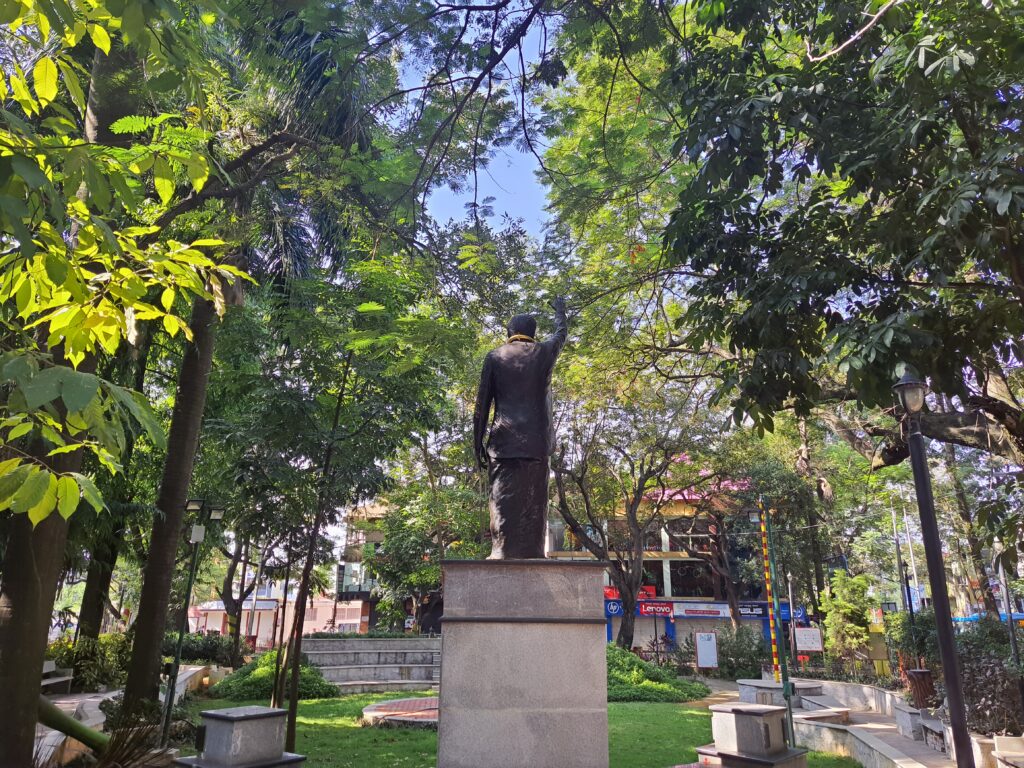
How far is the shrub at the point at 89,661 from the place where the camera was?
47.3 feet

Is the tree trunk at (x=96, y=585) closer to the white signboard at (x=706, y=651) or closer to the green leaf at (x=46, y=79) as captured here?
the green leaf at (x=46, y=79)

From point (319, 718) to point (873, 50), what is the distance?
46.2ft

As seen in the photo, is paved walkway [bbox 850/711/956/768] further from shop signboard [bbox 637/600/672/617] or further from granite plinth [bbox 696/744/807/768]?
shop signboard [bbox 637/600/672/617]

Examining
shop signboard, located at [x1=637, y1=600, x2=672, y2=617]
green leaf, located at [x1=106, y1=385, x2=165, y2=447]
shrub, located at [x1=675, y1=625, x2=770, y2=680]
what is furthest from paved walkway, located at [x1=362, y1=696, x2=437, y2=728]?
shop signboard, located at [x1=637, y1=600, x2=672, y2=617]

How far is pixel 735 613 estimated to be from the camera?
3225 cm

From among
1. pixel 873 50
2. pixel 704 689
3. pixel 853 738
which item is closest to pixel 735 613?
pixel 704 689

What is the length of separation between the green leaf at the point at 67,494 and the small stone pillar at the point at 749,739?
7.00 metres

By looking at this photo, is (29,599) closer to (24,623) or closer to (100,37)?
(24,623)

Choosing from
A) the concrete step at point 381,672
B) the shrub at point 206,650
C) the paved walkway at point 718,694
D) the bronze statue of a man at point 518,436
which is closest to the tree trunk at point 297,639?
the bronze statue of a man at point 518,436

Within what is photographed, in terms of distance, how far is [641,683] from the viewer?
19.2 metres

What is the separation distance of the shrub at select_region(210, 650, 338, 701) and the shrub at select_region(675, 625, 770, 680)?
13967mm

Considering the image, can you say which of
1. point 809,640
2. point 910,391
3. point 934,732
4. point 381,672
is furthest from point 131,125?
point 381,672

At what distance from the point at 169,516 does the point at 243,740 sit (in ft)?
17.2

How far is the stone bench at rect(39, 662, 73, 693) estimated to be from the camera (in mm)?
12880
